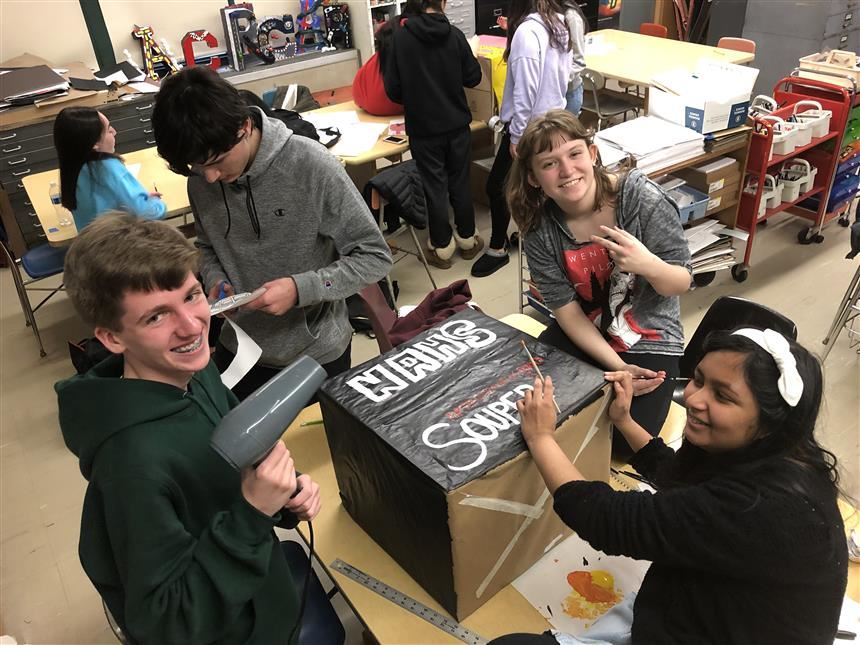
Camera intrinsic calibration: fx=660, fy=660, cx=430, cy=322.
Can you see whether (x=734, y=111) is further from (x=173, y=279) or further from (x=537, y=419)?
(x=173, y=279)

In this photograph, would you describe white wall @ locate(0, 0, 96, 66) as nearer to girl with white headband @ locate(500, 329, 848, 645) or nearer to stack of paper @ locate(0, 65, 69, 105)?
stack of paper @ locate(0, 65, 69, 105)

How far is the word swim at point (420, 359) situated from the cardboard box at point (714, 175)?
86.4 inches

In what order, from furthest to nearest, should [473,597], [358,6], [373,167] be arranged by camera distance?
[358,6]
[373,167]
[473,597]

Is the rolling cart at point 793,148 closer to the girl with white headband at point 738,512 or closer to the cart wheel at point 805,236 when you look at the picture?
the cart wheel at point 805,236

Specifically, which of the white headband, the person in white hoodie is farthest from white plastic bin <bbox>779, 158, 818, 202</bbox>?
the white headband

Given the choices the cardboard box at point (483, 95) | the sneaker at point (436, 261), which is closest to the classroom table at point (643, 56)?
the cardboard box at point (483, 95)

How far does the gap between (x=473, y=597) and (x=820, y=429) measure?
0.64m

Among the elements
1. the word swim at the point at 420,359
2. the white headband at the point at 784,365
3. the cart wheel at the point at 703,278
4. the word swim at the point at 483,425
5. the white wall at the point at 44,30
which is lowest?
the cart wheel at the point at 703,278

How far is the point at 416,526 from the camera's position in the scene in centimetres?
112

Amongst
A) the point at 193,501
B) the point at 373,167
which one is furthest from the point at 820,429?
the point at 373,167

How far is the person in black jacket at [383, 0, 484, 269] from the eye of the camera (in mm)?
3258

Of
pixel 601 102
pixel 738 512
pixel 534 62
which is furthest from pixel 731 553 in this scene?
pixel 601 102

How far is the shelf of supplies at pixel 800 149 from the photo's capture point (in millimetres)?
3264

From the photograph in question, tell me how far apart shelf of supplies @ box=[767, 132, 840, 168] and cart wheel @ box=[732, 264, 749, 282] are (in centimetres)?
52
